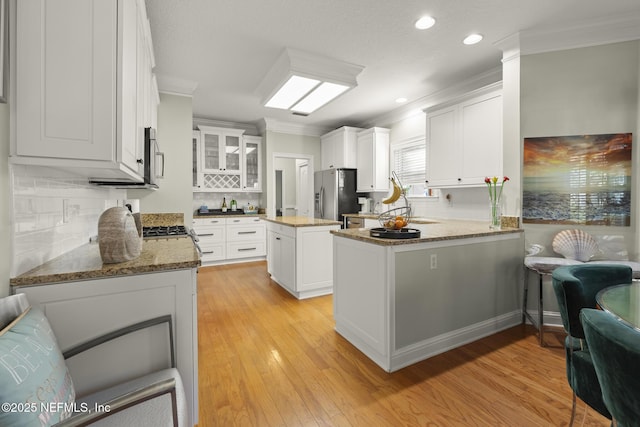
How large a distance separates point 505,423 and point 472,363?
0.58 m

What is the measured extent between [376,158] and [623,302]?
4095 millimetres

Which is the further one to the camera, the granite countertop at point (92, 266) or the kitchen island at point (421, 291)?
the kitchen island at point (421, 291)

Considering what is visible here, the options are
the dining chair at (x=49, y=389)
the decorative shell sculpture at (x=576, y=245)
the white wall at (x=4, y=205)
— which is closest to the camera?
the dining chair at (x=49, y=389)

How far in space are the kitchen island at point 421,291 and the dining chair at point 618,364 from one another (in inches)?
46.8

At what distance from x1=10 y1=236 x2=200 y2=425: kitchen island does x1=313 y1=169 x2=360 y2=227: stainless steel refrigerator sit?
4.18m

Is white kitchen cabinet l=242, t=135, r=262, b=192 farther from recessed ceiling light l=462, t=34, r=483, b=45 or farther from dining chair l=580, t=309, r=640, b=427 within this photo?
dining chair l=580, t=309, r=640, b=427

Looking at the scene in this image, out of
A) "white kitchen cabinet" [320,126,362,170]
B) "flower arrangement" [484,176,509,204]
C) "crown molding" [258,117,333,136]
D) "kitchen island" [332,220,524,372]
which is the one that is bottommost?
"kitchen island" [332,220,524,372]

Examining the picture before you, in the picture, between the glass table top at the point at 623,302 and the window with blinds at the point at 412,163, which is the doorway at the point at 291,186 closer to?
the window with blinds at the point at 412,163

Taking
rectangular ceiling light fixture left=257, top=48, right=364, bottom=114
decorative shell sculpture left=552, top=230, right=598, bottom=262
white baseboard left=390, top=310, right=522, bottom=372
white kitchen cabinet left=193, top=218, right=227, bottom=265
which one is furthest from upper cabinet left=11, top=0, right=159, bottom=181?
white kitchen cabinet left=193, top=218, right=227, bottom=265

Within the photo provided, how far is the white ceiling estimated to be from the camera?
2314 millimetres

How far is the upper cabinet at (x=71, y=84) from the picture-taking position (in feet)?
3.59

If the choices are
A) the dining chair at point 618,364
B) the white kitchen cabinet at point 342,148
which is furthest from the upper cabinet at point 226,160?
the dining chair at point 618,364

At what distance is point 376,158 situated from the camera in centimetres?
513

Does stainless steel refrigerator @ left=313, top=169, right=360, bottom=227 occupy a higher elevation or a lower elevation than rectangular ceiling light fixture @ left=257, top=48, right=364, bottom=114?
lower
